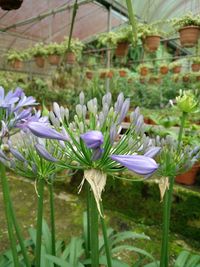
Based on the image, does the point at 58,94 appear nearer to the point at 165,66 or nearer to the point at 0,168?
the point at 165,66

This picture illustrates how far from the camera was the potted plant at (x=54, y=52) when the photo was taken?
5.75 metres

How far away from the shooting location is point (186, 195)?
6.57 feet

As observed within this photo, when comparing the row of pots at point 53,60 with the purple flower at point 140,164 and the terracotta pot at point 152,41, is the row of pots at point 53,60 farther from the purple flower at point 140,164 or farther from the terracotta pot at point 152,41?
the purple flower at point 140,164

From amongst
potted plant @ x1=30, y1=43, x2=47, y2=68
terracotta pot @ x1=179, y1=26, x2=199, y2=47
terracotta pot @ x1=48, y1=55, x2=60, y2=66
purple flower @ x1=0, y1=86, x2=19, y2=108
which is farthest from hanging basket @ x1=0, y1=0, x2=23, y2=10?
potted plant @ x1=30, y1=43, x2=47, y2=68

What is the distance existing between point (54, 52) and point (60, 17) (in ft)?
5.44

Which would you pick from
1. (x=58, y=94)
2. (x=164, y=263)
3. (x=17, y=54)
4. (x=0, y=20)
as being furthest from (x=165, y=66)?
(x=164, y=263)

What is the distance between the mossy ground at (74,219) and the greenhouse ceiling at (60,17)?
12.7 ft

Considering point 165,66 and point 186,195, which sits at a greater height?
point 165,66

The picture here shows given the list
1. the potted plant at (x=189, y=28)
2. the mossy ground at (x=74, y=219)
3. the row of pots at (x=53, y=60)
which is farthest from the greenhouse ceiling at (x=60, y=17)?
the mossy ground at (x=74, y=219)

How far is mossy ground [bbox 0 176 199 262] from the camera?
1.86 metres

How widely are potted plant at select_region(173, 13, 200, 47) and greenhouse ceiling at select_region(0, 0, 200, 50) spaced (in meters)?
1.28

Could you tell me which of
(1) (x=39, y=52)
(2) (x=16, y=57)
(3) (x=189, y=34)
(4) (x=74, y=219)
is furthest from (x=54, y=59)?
(4) (x=74, y=219)

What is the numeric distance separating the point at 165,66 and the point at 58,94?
2.69 m

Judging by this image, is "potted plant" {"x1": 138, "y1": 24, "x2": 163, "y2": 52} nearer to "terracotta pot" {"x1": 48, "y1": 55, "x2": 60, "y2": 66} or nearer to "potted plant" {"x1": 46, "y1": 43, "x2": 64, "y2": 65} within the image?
"potted plant" {"x1": 46, "y1": 43, "x2": 64, "y2": 65}
